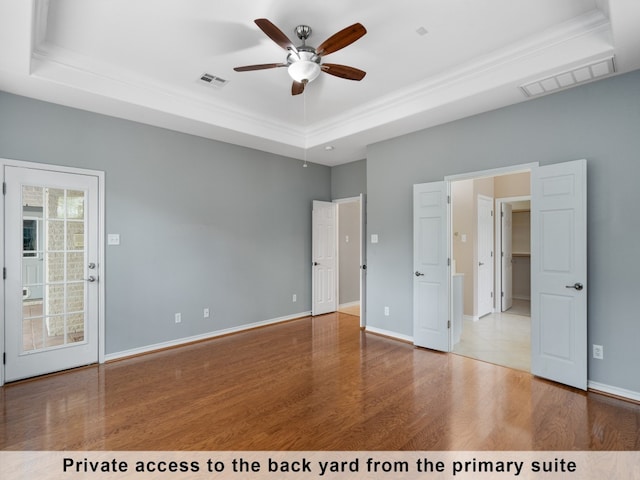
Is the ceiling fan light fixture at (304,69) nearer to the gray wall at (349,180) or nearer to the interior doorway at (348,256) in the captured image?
the gray wall at (349,180)

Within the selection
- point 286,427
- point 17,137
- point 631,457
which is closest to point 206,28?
point 17,137

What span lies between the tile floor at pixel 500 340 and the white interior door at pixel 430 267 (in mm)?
400

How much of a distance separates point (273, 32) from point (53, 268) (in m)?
3.28

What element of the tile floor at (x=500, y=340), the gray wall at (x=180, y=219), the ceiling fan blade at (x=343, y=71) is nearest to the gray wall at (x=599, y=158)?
the tile floor at (x=500, y=340)

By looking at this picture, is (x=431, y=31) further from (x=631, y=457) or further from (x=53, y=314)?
(x=53, y=314)

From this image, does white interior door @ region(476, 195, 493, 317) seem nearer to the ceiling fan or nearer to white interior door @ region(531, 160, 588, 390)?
white interior door @ region(531, 160, 588, 390)

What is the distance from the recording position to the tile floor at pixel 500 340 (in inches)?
148

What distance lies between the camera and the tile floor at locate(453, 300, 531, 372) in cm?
376

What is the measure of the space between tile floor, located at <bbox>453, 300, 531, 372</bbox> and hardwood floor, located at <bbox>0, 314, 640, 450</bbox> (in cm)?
29

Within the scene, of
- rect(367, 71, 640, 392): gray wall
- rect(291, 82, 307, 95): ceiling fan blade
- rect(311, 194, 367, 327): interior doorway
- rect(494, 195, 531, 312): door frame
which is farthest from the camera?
rect(494, 195, 531, 312): door frame

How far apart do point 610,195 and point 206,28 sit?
12.5 ft

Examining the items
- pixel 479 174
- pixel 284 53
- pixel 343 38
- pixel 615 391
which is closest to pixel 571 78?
pixel 479 174

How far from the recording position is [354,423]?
2484 mm

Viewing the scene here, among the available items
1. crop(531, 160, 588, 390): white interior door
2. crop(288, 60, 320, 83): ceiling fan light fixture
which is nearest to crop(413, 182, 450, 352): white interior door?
crop(531, 160, 588, 390): white interior door
